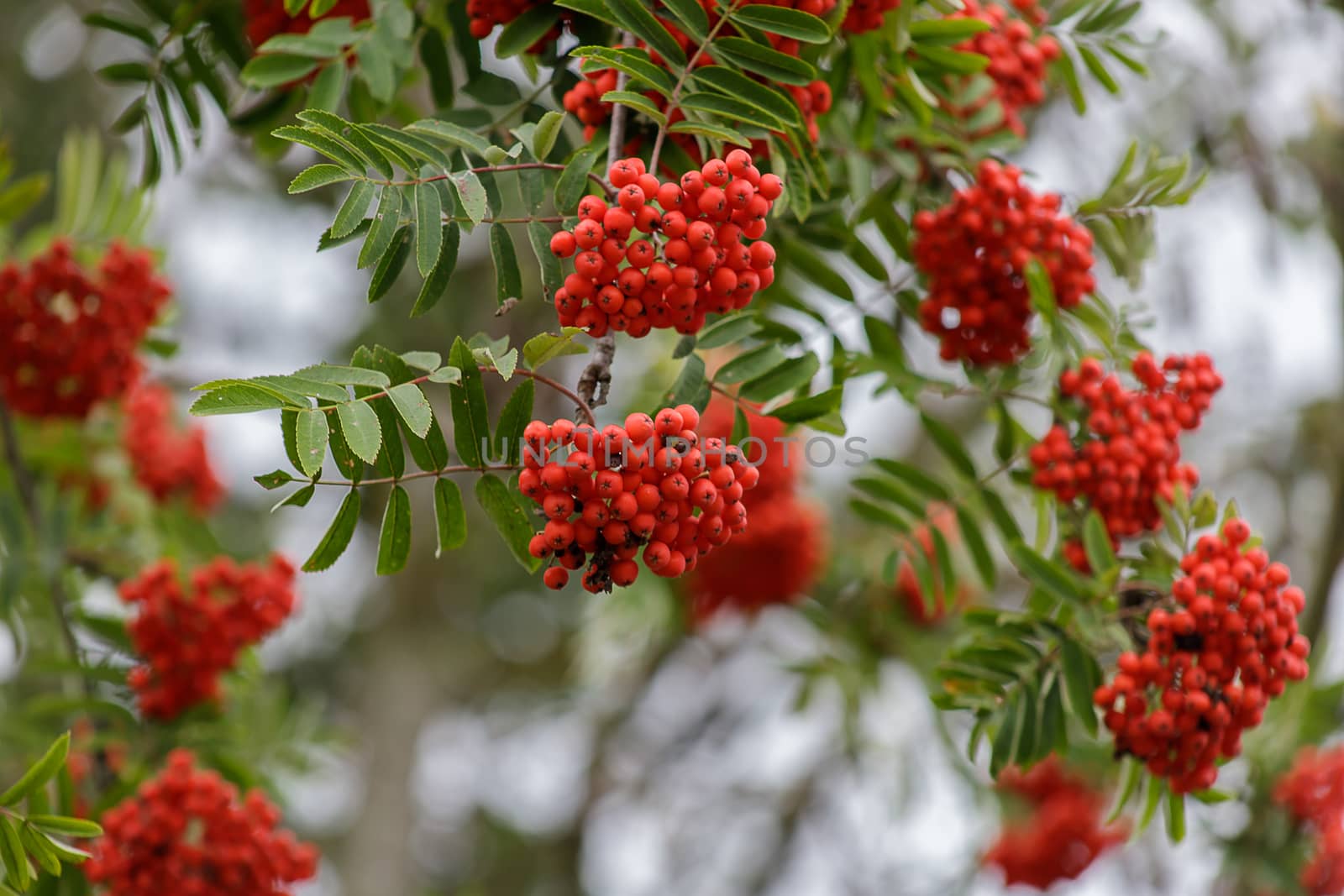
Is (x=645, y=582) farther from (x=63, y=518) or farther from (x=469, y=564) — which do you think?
(x=469, y=564)

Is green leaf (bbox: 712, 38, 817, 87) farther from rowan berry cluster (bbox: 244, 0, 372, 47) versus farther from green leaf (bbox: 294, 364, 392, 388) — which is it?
rowan berry cluster (bbox: 244, 0, 372, 47)

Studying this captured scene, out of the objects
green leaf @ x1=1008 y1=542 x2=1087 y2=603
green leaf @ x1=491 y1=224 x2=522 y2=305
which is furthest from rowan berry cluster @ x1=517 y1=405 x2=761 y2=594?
green leaf @ x1=1008 y1=542 x2=1087 y2=603

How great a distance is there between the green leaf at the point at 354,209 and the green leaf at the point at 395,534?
0.42m

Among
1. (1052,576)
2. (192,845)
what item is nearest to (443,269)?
(1052,576)

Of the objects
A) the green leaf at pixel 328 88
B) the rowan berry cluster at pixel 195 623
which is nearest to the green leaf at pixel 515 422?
the green leaf at pixel 328 88

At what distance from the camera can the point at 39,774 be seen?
212 centimetres

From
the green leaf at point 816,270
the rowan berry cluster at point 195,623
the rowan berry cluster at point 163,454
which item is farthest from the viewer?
the rowan berry cluster at point 163,454

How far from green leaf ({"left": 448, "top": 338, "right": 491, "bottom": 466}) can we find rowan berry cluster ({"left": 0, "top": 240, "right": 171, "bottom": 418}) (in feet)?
6.40

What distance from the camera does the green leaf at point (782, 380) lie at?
2.32 metres

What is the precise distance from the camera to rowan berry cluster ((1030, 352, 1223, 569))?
8.34 ft

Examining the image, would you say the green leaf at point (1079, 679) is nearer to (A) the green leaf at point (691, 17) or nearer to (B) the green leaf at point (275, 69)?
(A) the green leaf at point (691, 17)

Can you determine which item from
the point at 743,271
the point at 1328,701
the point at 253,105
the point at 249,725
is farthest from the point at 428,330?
the point at 743,271

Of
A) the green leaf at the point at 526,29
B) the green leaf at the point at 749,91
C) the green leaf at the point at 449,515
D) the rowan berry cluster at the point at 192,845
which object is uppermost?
the green leaf at the point at 526,29

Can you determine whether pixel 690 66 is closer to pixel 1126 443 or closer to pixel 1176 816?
pixel 1126 443
